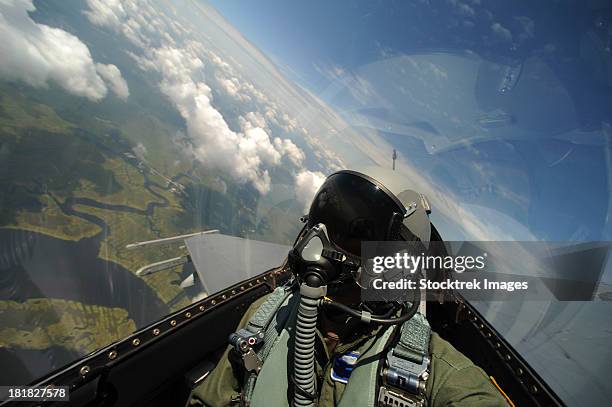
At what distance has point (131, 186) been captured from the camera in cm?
2242

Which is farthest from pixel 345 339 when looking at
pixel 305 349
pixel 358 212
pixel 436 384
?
pixel 358 212

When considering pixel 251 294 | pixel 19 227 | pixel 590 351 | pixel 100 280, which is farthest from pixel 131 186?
pixel 590 351

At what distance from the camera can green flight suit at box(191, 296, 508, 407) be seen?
758 mm

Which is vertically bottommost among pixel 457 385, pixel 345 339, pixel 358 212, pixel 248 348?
pixel 248 348

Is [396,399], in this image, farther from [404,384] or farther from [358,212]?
[358,212]

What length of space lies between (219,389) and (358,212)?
1022 mm

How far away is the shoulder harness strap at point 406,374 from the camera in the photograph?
82 centimetres

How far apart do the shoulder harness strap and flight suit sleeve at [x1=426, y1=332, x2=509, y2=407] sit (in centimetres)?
3

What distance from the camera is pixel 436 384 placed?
0.83 m

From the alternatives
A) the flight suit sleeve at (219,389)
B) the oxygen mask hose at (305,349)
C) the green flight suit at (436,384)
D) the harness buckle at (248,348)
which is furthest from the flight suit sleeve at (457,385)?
the flight suit sleeve at (219,389)

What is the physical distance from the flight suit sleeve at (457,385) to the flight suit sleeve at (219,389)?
86 centimetres

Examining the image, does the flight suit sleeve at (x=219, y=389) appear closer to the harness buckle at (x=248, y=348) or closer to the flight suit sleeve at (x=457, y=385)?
the harness buckle at (x=248, y=348)

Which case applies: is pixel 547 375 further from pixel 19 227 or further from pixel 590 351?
pixel 19 227

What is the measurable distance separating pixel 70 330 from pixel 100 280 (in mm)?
2699
